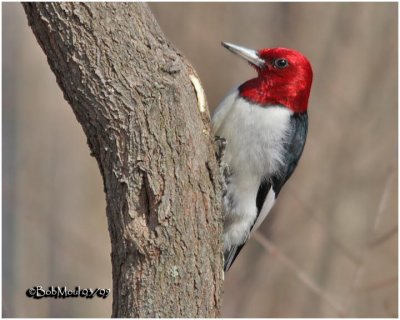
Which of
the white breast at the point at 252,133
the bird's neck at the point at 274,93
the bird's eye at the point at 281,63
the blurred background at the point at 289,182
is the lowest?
the blurred background at the point at 289,182

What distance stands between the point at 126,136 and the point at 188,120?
0.26 meters

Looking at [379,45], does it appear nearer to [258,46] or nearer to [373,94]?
[373,94]

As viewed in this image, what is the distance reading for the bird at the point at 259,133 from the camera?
12.4 feet

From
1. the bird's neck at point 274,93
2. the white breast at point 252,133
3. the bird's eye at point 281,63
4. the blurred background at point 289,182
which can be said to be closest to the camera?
the white breast at point 252,133

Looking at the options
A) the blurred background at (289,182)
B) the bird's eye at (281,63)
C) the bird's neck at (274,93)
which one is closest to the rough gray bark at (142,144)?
the bird's neck at (274,93)

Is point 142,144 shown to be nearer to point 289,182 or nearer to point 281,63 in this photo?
point 281,63

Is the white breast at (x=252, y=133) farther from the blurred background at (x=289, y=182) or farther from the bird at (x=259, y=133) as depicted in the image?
the blurred background at (x=289, y=182)

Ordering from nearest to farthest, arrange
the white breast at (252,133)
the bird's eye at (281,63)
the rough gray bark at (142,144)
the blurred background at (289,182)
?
the rough gray bark at (142,144), the white breast at (252,133), the bird's eye at (281,63), the blurred background at (289,182)

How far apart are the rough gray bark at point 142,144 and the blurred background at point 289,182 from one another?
156 inches

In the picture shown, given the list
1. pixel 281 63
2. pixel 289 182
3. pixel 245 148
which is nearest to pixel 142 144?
pixel 245 148

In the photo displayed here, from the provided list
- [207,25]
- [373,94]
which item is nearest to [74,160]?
[207,25]

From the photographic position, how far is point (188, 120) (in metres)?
3.07

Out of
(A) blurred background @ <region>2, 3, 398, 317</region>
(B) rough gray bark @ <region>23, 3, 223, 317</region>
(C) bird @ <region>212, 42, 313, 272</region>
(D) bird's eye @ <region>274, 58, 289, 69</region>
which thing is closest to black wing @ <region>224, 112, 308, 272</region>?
(C) bird @ <region>212, 42, 313, 272</region>

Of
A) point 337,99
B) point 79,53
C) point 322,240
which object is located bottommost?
point 322,240
